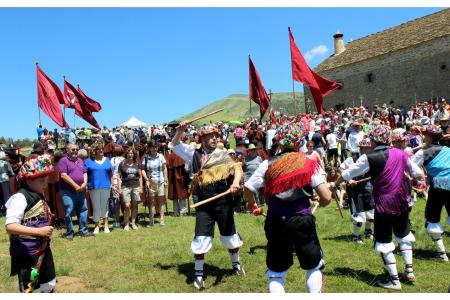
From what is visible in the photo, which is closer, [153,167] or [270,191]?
[270,191]

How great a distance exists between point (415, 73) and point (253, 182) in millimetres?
38318

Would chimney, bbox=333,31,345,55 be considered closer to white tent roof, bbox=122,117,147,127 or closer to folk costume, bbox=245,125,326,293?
white tent roof, bbox=122,117,147,127

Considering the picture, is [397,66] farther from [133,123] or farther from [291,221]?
[291,221]

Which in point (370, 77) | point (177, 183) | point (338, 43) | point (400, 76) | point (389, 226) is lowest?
point (389, 226)

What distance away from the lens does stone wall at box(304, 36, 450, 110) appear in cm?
3672

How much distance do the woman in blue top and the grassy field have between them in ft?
1.77

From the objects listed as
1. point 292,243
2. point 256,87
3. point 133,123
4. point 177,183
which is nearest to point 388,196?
point 292,243

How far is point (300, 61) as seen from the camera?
41.7 feet

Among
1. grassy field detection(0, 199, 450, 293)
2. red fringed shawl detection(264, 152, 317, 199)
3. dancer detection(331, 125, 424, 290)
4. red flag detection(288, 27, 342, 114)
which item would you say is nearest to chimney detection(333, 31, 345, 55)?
red flag detection(288, 27, 342, 114)

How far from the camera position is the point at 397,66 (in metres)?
40.2

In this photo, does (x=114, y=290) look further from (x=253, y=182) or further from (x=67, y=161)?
(x=67, y=161)

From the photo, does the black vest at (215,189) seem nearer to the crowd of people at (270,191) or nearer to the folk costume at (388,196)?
the crowd of people at (270,191)

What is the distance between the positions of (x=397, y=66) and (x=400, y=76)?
967 mm

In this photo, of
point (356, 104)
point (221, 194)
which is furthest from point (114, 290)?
point (356, 104)
